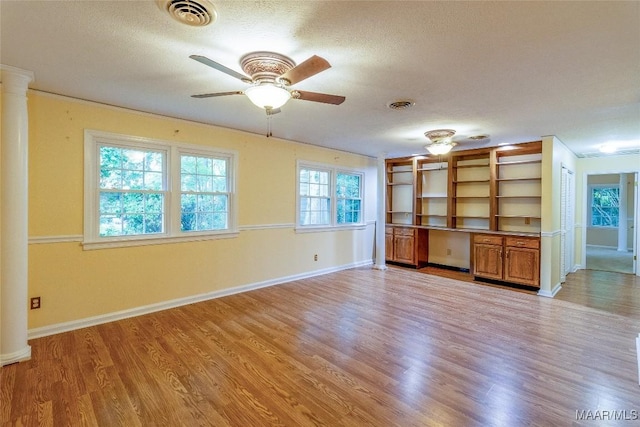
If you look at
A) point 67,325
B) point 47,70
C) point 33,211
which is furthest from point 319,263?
point 47,70

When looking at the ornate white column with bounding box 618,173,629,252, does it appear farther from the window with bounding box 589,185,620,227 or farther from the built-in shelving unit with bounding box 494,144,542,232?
the built-in shelving unit with bounding box 494,144,542,232

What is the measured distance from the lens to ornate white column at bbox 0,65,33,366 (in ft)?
8.23

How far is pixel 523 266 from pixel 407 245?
7.03 ft

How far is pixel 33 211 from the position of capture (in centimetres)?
300

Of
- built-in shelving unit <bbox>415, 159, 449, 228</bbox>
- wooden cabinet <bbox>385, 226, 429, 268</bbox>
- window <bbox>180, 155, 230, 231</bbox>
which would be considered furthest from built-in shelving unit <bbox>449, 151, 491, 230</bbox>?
window <bbox>180, 155, 230, 231</bbox>

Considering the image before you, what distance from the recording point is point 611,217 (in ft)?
29.5

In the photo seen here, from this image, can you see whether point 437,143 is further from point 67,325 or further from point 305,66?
point 67,325

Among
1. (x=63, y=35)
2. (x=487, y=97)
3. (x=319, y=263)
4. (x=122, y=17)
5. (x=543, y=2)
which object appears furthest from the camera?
(x=319, y=263)

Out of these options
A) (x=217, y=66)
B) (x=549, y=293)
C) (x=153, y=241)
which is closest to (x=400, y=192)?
(x=549, y=293)

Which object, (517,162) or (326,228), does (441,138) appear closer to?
(517,162)

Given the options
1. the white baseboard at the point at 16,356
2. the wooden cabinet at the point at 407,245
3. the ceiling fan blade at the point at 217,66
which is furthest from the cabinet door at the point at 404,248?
the white baseboard at the point at 16,356

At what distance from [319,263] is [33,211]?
4.09 m

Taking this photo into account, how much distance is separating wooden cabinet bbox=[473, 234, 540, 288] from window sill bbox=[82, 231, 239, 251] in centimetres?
419

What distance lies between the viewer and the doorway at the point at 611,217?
826 cm
